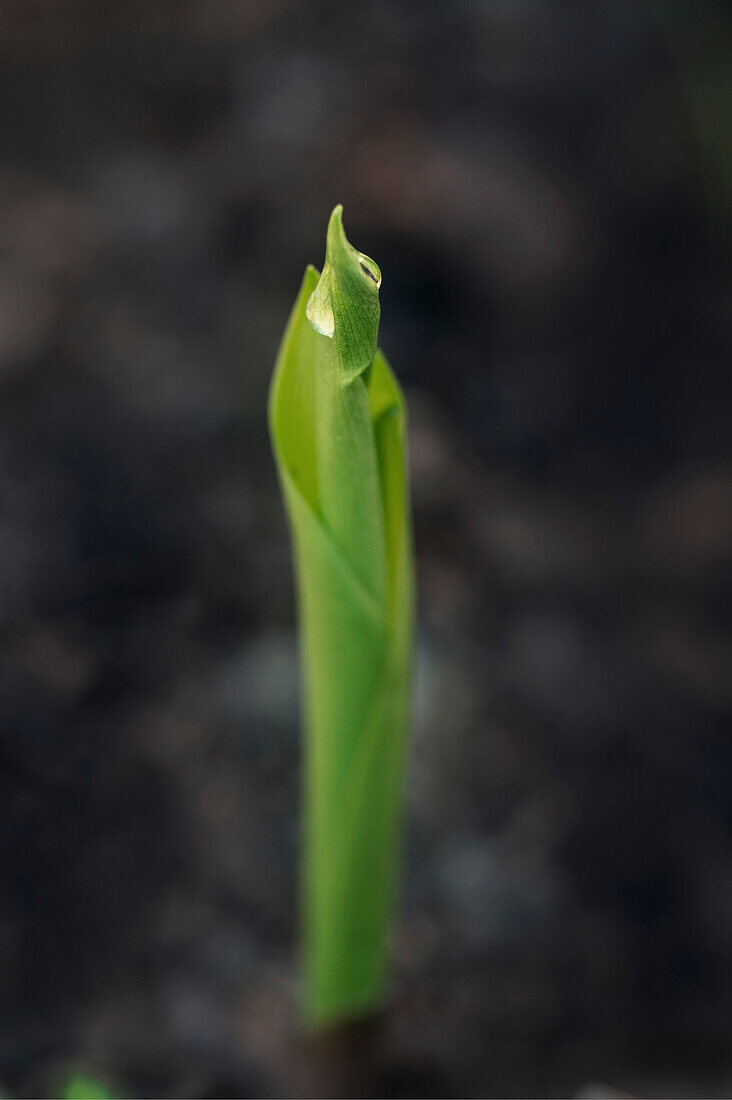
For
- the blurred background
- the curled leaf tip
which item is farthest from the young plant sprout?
the blurred background

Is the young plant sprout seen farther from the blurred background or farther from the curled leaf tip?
the blurred background

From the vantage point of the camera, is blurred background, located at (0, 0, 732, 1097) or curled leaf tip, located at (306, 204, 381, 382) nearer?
curled leaf tip, located at (306, 204, 381, 382)

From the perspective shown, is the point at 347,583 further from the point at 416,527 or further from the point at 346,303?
the point at 416,527

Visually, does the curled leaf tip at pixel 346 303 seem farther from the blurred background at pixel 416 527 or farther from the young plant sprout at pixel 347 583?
the blurred background at pixel 416 527

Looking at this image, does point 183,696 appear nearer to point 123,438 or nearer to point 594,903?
point 123,438

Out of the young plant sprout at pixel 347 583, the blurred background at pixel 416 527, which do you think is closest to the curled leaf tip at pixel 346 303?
the young plant sprout at pixel 347 583

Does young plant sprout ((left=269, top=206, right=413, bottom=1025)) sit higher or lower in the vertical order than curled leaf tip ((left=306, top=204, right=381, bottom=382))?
lower
